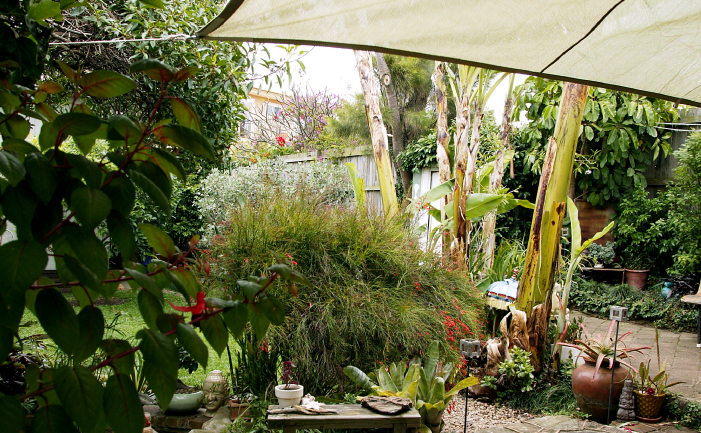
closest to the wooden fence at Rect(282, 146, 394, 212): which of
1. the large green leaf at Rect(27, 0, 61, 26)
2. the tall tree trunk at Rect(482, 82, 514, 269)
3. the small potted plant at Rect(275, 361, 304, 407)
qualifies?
the tall tree trunk at Rect(482, 82, 514, 269)

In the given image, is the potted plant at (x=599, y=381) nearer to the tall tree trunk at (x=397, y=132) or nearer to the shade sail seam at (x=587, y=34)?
the shade sail seam at (x=587, y=34)

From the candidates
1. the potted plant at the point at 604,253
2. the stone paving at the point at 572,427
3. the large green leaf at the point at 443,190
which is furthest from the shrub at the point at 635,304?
the large green leaf at the point at 443,190

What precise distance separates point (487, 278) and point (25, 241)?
206 inches

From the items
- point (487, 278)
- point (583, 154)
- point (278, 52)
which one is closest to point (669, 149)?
point (583, 154)

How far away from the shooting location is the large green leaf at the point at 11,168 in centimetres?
46

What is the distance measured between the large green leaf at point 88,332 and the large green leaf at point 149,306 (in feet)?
0.19

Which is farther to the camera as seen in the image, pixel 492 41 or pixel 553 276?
pixel 553 276

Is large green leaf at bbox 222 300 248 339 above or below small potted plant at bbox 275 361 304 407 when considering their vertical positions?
above

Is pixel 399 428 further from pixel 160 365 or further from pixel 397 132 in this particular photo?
pixel 397 132

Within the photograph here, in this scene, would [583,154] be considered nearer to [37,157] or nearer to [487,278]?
[487,278]

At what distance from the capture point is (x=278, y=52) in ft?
11.4

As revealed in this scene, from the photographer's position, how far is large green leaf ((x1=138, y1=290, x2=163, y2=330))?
0.59 metres

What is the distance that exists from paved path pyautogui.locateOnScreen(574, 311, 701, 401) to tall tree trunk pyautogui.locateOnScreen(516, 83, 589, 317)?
4.30 feet

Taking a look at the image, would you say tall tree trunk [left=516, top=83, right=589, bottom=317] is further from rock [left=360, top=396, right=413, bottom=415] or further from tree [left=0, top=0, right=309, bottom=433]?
tree [left=0, top=0, right=309, bottom=433]
